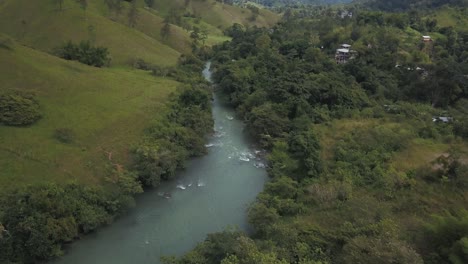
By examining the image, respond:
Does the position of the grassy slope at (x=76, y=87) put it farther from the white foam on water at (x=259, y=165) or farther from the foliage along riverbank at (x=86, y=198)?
the white foam on water at (x=259, y=165)

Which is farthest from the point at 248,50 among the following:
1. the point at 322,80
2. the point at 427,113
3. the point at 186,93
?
the point at 427,113

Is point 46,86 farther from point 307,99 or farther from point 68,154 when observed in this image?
point 307,99

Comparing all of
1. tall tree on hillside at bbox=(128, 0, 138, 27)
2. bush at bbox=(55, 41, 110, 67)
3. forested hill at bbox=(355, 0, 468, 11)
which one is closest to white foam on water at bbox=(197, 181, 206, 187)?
bush at bbox=(55, 41, 110, 67)

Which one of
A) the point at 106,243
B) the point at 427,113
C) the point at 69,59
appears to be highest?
the point at 427,113

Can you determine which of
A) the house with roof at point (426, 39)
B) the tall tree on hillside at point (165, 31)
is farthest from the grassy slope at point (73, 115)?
the house with roof at point (426, 39)

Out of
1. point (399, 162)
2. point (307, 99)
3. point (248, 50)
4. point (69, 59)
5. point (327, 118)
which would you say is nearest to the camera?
point (399, 162)

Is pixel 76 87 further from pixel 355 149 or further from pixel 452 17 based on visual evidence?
pixel 452 17
